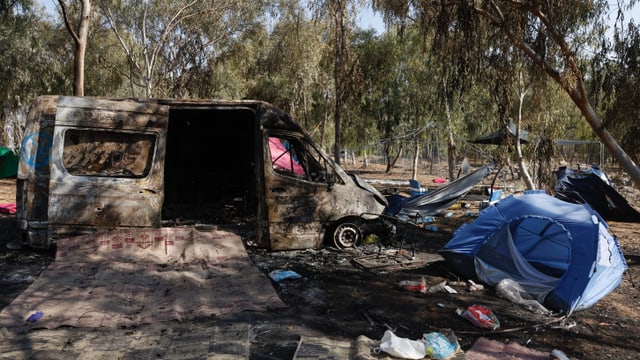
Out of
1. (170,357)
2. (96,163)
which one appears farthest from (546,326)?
(96,163)

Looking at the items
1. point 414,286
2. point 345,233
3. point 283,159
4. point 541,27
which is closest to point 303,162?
point 283,159

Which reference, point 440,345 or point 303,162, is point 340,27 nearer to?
point 303,162

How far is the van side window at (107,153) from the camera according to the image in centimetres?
674

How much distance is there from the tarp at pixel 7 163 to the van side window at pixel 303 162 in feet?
48.0

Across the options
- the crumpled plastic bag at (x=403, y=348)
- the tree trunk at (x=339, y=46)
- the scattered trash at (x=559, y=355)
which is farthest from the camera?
the tree trunk at (x=339, y=46)

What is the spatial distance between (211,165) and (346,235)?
Answer: 12.5 ft

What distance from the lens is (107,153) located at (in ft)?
22.8

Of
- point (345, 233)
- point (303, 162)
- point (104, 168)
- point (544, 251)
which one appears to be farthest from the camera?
point (345, 233)

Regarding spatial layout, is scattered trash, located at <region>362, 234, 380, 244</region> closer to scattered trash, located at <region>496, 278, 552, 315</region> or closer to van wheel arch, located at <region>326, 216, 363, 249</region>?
van wheel arch, located at <region>326, 216, 363, 249</region>

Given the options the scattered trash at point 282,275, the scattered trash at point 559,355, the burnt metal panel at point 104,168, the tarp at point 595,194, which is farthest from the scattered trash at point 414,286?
the tarp at point 595,194

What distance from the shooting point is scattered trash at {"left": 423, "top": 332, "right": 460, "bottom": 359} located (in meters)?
4.09

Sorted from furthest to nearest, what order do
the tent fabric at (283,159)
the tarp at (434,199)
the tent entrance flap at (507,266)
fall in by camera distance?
the tarp at (434,199) < the tent fabric at (283,159) < the tent entrance flap at (507,266)

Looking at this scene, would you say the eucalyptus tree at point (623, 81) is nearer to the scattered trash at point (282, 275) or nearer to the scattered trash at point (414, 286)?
the scattered trash at point (414, 286)

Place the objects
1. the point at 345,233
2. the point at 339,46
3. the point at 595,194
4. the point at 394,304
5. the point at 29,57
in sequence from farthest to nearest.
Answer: the point at 29,57 → the point at 595,194 → the point at 339,46 → the point at 345,233 → the point at 394,304
